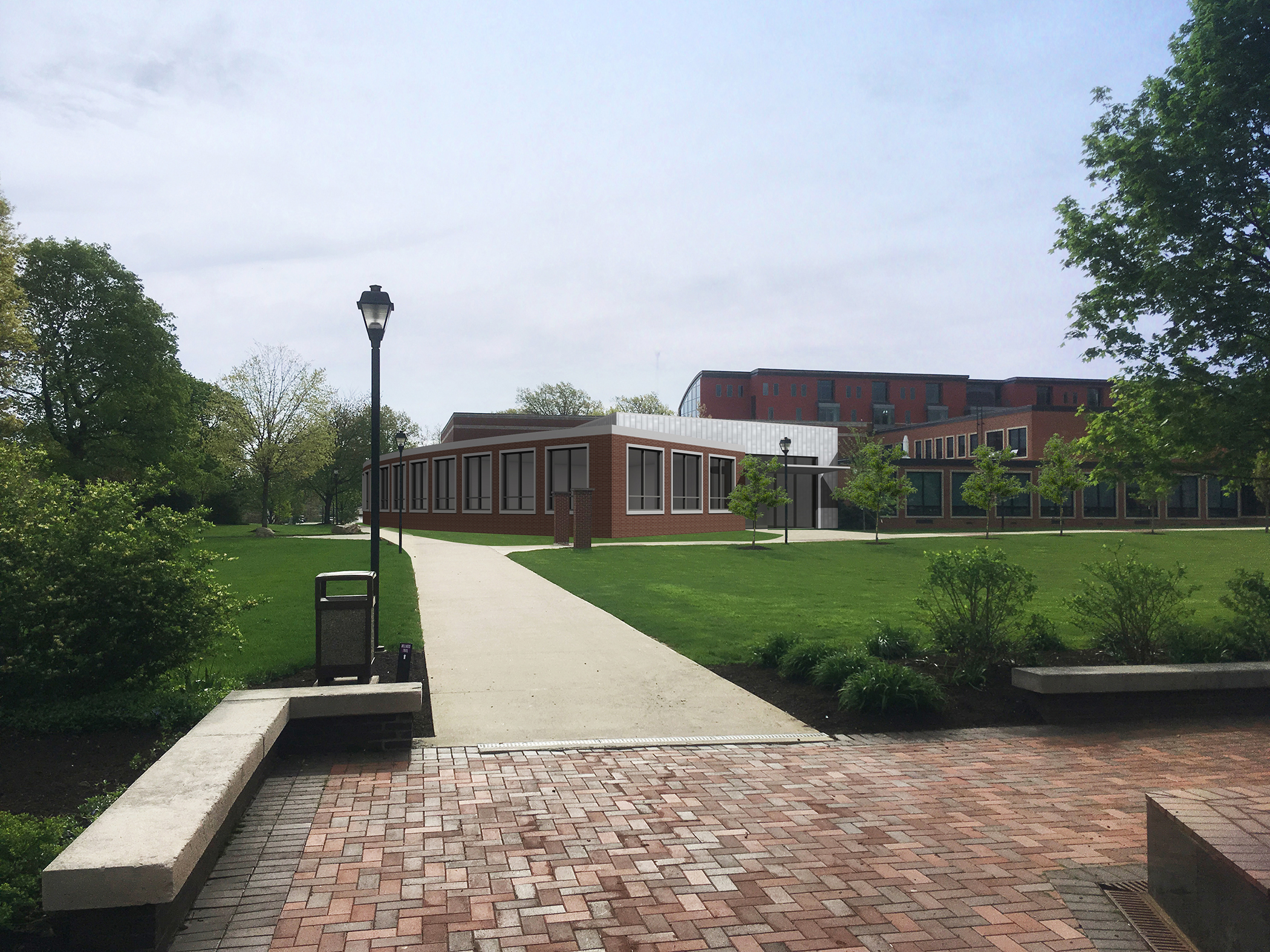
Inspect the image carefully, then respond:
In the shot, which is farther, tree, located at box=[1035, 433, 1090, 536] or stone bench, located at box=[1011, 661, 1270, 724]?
tree, located at box=[1035, 433, 1090, 536]

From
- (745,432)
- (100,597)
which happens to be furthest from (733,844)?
(745,432)

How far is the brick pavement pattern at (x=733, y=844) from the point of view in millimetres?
3441

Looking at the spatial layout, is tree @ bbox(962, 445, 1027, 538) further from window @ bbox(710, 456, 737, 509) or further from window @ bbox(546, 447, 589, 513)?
window @ bbox(546, 447, 589, 513)

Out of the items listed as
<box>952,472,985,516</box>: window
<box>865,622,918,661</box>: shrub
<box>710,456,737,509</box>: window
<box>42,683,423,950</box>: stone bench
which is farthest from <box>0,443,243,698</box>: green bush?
<box>952,472,985,516</box>: window

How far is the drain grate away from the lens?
3.45 meters

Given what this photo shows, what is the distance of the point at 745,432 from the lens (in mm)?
54156

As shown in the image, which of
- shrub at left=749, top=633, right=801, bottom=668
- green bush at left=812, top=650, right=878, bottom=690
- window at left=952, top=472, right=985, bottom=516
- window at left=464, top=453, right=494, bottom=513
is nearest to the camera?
green bush at left=812, top=650, right=878, bottom=690

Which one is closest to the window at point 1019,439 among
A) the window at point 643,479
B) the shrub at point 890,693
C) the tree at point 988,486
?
the tree at point 988,486

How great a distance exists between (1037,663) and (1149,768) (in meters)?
2.20

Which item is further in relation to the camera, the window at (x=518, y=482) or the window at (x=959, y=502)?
the window at (x=959, y=502)

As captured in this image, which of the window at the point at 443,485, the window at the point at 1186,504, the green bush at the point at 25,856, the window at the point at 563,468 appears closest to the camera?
the green bush at the point at 25,856

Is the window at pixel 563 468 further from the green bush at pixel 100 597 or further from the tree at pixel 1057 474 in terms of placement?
the green bush at pixel 100 597

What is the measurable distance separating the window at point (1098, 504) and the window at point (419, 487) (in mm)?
37883

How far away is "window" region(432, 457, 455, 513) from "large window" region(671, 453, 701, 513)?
1145 cm
